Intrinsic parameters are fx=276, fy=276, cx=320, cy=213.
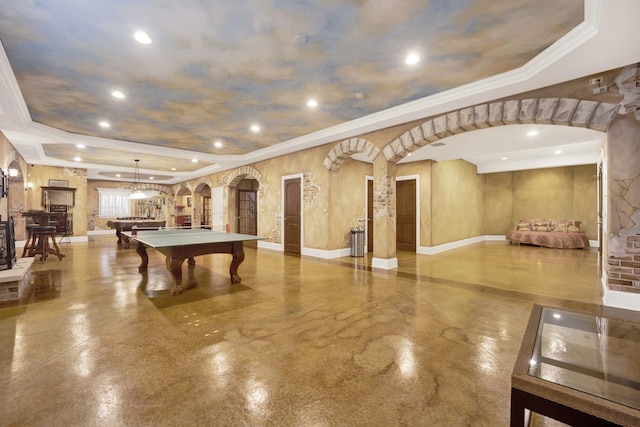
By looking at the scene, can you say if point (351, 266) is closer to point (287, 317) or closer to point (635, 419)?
point (287, 317)

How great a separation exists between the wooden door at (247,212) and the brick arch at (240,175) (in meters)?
0.98

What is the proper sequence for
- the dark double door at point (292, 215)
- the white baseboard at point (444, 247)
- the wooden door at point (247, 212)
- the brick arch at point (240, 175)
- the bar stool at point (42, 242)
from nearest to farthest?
the bar stool at point (42, 242) → the dark double door at point (292, 215) → the white baseboard at point (444, 247) → the brick arch at point (240, 175) → the wooden door at point (247, 212)

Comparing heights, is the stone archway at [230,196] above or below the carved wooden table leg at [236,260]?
above

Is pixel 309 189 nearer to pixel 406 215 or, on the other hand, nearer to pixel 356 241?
pixel 356 241

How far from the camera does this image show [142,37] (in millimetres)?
2816

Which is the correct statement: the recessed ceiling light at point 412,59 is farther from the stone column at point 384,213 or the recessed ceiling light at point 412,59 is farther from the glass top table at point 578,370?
the glass top table at point 578,370

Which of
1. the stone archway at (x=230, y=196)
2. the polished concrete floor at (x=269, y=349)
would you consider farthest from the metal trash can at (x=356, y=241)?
the stone archway at (x=230, y=196)

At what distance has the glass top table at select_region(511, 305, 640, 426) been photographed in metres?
0.92

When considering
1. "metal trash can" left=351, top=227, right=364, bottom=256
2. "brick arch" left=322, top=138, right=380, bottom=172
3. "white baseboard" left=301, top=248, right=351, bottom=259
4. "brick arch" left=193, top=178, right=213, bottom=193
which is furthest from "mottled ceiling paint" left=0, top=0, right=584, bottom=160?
"brick arch" left=193, top=178, right=213, bottom=193

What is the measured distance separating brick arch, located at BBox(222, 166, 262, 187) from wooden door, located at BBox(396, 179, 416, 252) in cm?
437

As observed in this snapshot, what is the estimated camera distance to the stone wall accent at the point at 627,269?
3.13m

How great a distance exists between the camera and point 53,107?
184 inches

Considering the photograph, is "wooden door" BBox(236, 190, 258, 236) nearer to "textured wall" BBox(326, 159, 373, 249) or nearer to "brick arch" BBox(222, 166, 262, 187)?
"brick arch" BBox(222, 166, 262, 187)

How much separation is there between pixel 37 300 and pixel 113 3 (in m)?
3.62
